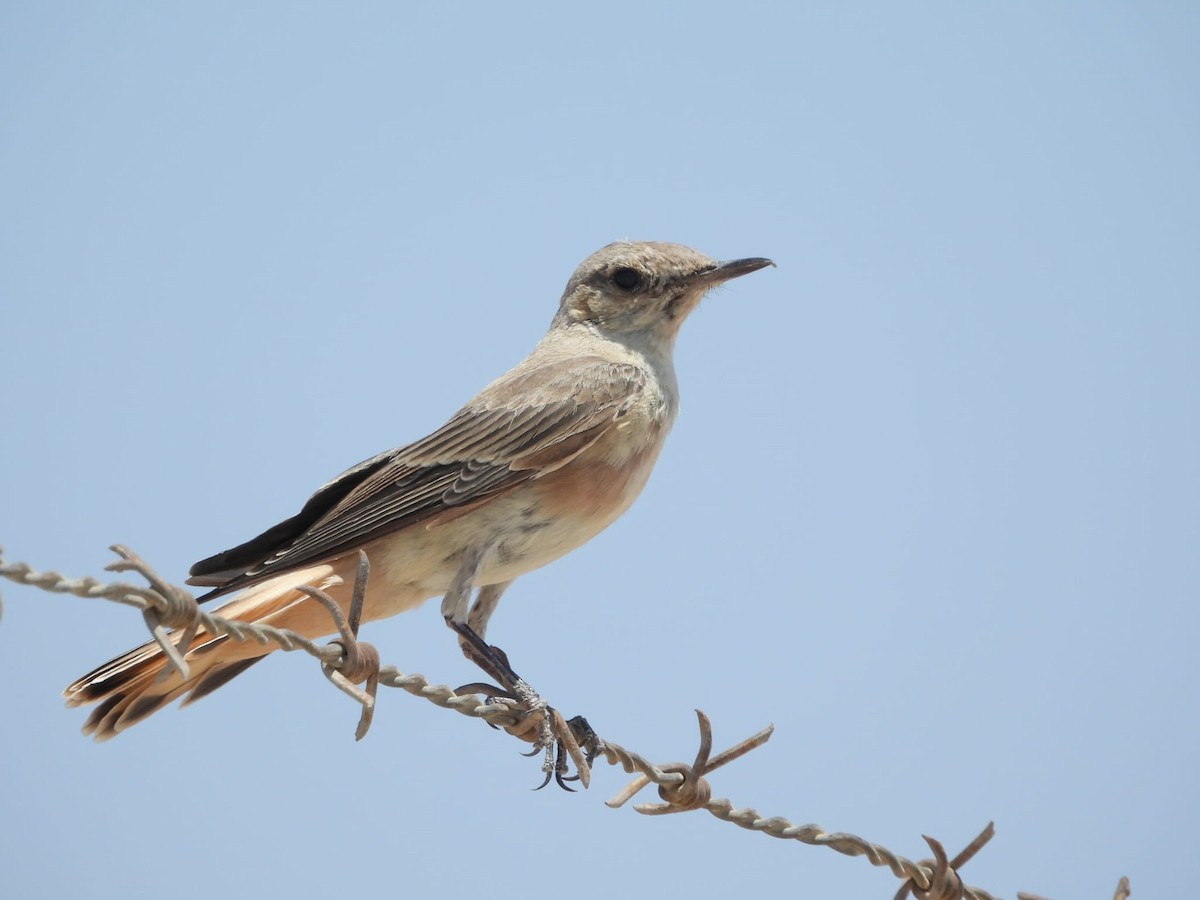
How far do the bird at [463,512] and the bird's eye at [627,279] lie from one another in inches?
24.6

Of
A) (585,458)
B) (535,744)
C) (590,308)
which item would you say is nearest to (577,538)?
(585,458)

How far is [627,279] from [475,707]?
3.90 metres

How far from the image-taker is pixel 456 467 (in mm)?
5918

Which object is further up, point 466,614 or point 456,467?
point 456,467

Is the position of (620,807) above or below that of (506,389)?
below

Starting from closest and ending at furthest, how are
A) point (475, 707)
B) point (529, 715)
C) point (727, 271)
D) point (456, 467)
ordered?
1. point (475, 707)
2. point (529, 715)
3. point (456, 467)
4. point (727, 271)

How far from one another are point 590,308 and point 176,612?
4.59m

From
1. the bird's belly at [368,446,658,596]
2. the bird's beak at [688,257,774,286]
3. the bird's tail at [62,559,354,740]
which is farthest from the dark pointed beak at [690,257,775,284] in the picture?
the bird's tail at [62,559,354,740]

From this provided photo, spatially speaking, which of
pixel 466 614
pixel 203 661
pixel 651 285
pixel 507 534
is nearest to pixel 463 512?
pixel 507 534

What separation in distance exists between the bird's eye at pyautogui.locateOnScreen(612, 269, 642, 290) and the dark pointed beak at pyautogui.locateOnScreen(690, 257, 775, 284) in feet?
1.01

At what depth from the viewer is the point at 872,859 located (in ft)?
12.5

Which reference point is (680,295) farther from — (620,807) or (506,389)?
(620,807)

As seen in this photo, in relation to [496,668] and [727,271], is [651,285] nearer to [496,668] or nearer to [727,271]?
[727,271]

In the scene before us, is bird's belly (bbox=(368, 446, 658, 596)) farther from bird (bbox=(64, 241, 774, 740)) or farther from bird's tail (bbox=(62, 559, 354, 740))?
bird's tail (bbox=(62, 559, 354, 740))
